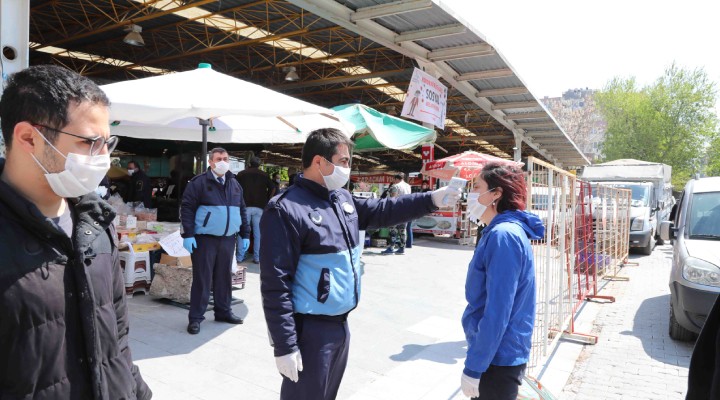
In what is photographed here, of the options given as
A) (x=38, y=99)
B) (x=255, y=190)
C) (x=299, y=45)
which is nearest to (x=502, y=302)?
(x=38, y=99)

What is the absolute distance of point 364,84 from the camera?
18.7 m

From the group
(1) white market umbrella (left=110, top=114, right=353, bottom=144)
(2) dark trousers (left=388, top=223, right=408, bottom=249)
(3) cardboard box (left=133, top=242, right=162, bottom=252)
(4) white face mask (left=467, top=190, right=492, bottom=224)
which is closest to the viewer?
(4) white face mask (left=467, top=190, right=492, bottom=224)

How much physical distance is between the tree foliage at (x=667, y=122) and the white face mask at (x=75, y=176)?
135 feet

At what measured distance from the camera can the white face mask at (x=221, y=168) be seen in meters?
4.97

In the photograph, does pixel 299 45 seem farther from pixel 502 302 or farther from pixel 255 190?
pixel 502 302

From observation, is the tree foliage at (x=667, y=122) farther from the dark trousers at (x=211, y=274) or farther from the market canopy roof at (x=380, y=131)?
the dark trousers at (x=211, y=274)

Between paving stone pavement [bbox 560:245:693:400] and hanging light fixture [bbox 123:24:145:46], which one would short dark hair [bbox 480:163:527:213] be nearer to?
paving stone pavement [bbox 560:245:693:400]

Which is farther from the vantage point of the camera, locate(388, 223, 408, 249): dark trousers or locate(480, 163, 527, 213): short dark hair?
locate(388, 223, 408, 249): dark trousers

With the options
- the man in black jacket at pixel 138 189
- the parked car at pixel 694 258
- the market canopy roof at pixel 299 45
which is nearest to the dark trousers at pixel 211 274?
the parked car at pixel 694 258

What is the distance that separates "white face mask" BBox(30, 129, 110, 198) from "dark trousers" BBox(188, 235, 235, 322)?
139 inches

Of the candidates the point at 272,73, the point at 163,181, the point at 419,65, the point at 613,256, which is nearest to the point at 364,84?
the point at 272,73

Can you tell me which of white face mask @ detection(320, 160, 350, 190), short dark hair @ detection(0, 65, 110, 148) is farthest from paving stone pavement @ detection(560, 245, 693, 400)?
short dark hair @ detection(0, 65, 110, 148)

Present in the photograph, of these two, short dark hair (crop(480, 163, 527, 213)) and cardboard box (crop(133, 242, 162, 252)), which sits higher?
short dark hair (crop(480, 163, 527, 213))

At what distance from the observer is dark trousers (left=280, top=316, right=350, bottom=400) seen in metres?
2.35
